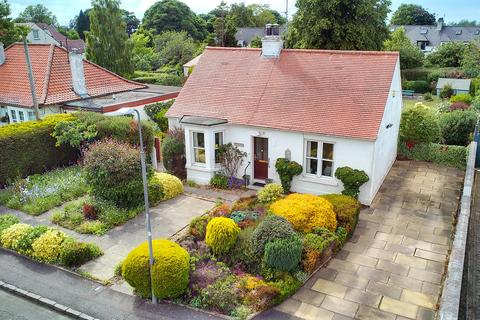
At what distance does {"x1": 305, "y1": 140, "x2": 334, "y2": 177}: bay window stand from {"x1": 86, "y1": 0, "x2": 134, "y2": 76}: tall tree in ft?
84.2

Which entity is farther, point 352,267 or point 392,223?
point 392,223

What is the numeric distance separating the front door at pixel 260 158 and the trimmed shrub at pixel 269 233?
21.4 ft

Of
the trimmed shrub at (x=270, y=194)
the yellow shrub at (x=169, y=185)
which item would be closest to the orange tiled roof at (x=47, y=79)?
the yellow shrub at (x=169, y=185)

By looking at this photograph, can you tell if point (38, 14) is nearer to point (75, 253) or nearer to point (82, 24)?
point (82, 24)

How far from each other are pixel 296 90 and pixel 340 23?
46.5 ft

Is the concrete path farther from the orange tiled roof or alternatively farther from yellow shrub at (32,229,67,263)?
the orange tiled roof

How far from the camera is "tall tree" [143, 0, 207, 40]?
81812mm

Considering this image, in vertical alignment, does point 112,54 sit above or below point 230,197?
above

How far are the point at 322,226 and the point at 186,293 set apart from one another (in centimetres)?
481

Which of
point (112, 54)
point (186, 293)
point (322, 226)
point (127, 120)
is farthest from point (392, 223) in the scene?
point (112, 54)

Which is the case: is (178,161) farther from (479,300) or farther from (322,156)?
(479,300)

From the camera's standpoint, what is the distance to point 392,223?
15352 mm

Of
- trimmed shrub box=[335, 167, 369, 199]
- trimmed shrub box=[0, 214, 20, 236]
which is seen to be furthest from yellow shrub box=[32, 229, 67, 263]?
trimmed shrub box=[335, 167, 369, 199]

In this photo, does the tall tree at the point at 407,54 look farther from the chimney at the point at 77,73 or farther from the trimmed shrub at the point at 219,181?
the trimmed shrub at the point at 219,181
